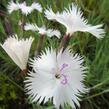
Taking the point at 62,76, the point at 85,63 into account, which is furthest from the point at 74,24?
the point at 85,63

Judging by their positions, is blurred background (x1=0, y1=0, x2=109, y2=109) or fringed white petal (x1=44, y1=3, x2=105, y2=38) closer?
fringed white petal (x1=44, y1=3, x2=105, y2=38)

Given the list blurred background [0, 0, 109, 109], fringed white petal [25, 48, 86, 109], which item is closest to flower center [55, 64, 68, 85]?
fringed white petal [25, 48, 86, 109]

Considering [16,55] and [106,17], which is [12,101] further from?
[106,17]

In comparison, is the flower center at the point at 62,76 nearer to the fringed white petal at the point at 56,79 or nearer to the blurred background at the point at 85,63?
the fringed white petal at the point at 56,79

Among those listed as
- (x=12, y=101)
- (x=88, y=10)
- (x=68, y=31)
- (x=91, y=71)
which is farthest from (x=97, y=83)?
(x=68, y=31)

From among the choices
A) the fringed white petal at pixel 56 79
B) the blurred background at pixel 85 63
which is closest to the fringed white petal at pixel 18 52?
the fringed white petal at pixel 56 79

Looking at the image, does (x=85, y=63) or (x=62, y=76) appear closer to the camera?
(x=62, y=76)

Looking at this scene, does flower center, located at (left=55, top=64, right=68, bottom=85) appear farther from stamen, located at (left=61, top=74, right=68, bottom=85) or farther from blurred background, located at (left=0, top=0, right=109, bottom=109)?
blurred background, located at (left=0, top=0, right=109, bottom=109)

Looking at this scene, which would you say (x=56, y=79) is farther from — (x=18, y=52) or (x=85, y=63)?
(x=85, y=63)
